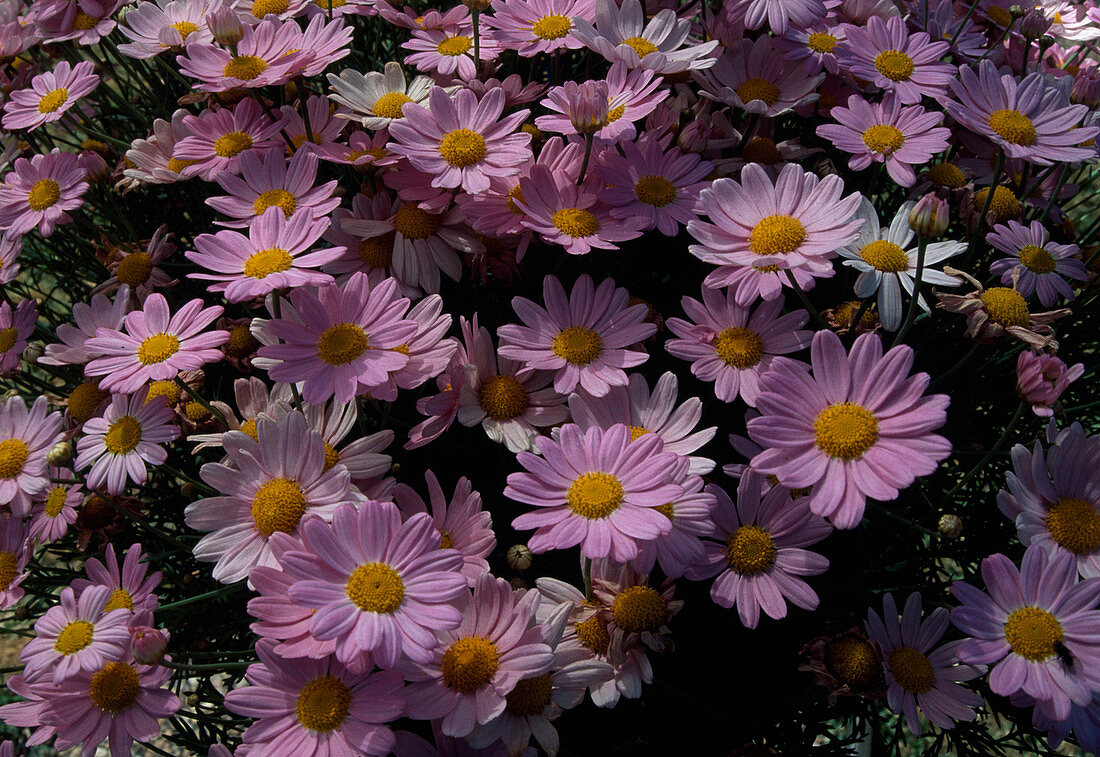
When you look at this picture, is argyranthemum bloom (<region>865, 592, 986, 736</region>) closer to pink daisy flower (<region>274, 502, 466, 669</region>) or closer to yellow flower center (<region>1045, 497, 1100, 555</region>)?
yellow flower center (<region>1045, 497, 1100, 555</region>)

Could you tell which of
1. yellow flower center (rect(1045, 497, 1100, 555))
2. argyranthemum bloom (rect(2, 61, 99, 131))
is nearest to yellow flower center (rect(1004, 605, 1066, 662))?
yellow flower center (rect(1045, 497, 1100, 555))

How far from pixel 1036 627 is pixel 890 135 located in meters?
0.93

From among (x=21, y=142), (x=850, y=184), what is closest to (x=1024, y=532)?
(x=850, y=184)

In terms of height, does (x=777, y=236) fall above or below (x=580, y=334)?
above

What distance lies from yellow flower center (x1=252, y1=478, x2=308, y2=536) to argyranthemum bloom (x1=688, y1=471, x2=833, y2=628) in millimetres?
634

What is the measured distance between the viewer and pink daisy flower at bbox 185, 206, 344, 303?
136 cm

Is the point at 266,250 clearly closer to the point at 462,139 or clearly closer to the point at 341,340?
the point at 341,340

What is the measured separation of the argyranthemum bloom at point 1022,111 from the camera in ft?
5.00

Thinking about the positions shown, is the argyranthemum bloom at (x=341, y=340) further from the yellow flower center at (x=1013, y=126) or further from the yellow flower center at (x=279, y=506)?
the yellow flower center at (x=1013, y=126)

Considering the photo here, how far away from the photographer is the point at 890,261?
1.43 m

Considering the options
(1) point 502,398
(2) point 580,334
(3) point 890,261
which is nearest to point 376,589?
(1) point 502,398

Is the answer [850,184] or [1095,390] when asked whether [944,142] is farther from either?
[1095,390]

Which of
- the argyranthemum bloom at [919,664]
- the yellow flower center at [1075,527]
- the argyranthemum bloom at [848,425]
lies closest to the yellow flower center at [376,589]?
the argyranthemum bloom at [848,425]

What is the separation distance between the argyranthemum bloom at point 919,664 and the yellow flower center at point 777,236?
1.99ft
